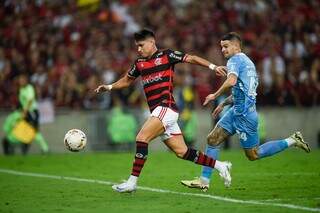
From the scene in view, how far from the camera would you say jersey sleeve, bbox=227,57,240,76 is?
10.8 meters

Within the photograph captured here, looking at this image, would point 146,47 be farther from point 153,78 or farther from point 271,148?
point 271,148

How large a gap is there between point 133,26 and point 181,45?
5.72 ft

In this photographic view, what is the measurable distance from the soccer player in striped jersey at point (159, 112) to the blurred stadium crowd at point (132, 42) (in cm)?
1138

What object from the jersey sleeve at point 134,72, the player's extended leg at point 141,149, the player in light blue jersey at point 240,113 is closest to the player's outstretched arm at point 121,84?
the jersey sleeve at point 134,72

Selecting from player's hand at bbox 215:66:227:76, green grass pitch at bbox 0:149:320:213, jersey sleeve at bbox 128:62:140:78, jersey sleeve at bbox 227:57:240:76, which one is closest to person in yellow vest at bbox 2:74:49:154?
green grass pitch at bbox 0:149:320:213

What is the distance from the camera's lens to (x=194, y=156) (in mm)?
10891

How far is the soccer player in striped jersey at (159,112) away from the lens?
1076 cm

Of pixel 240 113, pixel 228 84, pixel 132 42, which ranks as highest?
pixel 132 42

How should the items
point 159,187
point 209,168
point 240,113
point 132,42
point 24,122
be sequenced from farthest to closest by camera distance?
1. point 132,42
2. point 24,122
3. point 159,187
4. point 209,168
5. point 240,113

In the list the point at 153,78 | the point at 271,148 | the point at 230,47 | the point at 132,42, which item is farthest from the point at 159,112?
the point at 132,42

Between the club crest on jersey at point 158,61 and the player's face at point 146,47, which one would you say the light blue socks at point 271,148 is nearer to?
the club crest on jersey at point 158,61

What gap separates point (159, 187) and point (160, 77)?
2.17 meters

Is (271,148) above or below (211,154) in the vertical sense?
above

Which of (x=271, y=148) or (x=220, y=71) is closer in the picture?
(x=220, y=71)
